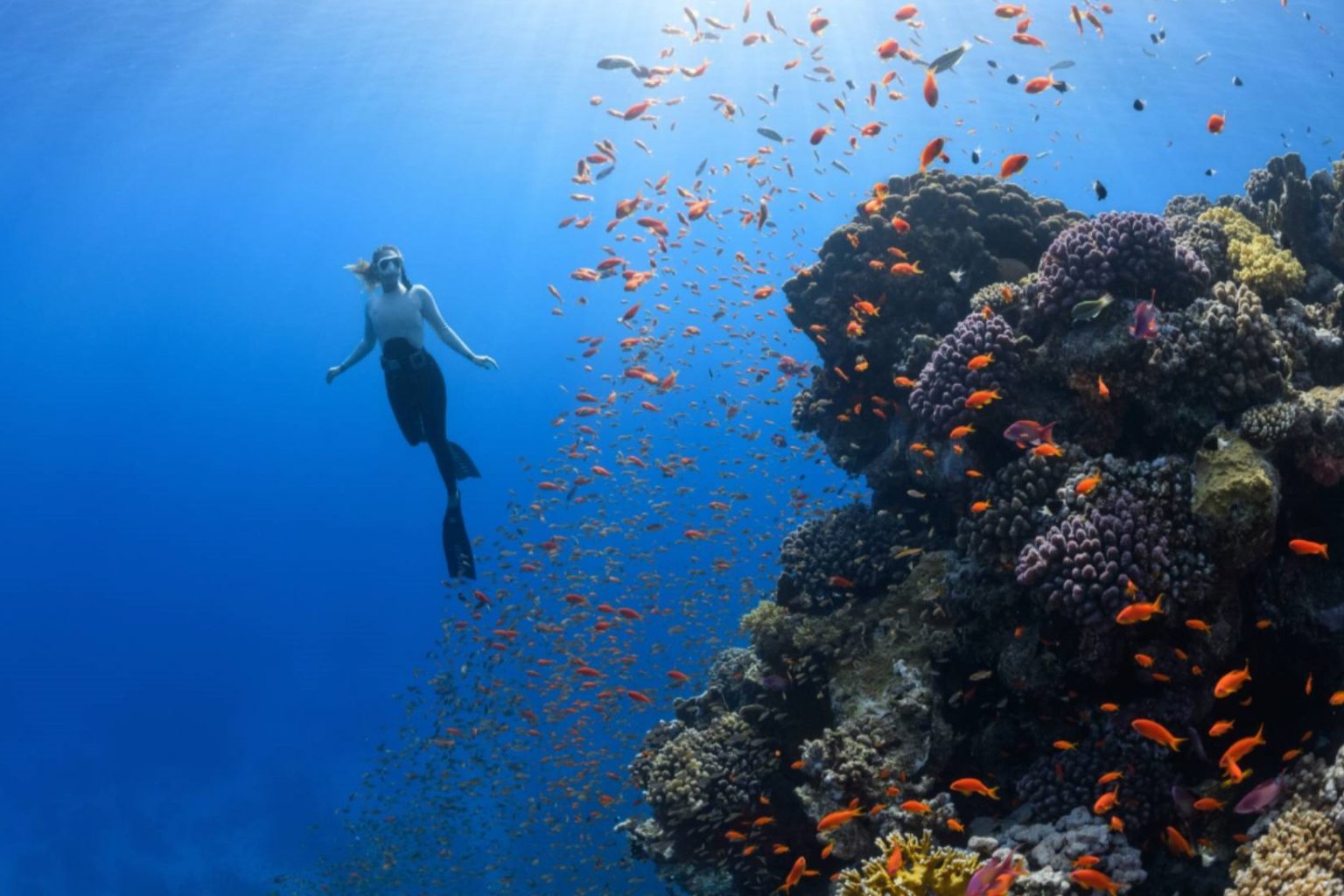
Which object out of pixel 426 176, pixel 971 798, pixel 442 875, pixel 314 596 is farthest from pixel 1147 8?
pixel 314 596

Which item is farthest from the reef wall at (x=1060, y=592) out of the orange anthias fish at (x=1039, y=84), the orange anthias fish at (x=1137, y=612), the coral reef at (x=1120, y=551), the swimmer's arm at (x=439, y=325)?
the swimmer's arm at (x=439, y=325)

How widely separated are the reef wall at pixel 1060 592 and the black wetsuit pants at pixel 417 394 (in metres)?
6.35

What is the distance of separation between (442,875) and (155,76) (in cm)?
3222

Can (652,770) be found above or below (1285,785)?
above

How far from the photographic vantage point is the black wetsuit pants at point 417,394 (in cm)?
1238

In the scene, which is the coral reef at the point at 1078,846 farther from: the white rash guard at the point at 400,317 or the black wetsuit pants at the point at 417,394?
the white rash guard at the point at 400,317

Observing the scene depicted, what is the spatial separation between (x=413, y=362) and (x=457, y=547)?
3.05 metres

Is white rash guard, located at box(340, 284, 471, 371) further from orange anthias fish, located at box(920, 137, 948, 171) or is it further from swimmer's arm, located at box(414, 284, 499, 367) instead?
orange anthias fish, located at box(920, 137, 948, 171)

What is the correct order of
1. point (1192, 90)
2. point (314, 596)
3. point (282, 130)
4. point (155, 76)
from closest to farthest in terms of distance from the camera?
point (155, 76)
point (1192, 90)
point (282, 130)
point (314, 596)

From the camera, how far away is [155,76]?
3162 cm

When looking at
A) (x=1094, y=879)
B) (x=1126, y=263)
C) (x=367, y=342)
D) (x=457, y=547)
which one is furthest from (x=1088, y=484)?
(x=367, y=342)

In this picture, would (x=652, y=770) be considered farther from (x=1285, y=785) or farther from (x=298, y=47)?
(x=298, y=47)

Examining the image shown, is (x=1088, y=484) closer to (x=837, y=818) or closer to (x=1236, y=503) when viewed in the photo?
(x=1236, y=503)

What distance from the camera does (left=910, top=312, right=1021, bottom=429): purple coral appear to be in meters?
7.28
